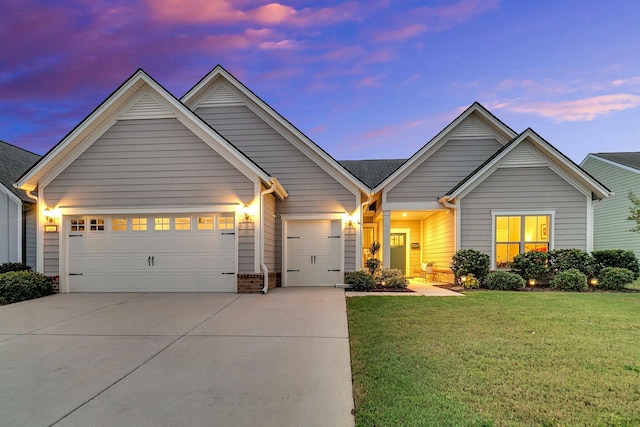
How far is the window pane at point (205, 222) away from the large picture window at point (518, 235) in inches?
356

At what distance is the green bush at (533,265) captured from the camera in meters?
10.4

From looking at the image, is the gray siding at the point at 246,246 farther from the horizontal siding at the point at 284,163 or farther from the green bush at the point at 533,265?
the green bush at the point at 533,265

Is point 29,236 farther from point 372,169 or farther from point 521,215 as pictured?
point 521,215

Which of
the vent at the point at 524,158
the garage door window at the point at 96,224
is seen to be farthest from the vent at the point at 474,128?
the garage door window at the point at 96,224

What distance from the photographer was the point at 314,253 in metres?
11.3

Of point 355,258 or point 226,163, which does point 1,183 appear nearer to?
point 226,163

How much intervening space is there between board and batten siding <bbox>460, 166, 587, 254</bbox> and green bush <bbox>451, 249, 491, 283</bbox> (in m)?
0.66

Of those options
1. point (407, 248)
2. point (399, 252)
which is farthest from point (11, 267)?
point (407, 248)

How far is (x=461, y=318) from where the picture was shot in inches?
241

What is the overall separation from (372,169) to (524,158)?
6.60 meters

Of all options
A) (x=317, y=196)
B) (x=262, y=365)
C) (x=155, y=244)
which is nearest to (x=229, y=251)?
(x=155, y=244)

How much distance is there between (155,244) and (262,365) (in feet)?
23.2

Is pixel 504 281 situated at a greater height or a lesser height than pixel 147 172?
lesser

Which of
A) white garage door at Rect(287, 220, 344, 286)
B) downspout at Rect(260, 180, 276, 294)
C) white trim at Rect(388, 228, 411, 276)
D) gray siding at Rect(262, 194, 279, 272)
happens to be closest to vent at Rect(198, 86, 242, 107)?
gray siding at Rect(262, 194, 279, 272)
